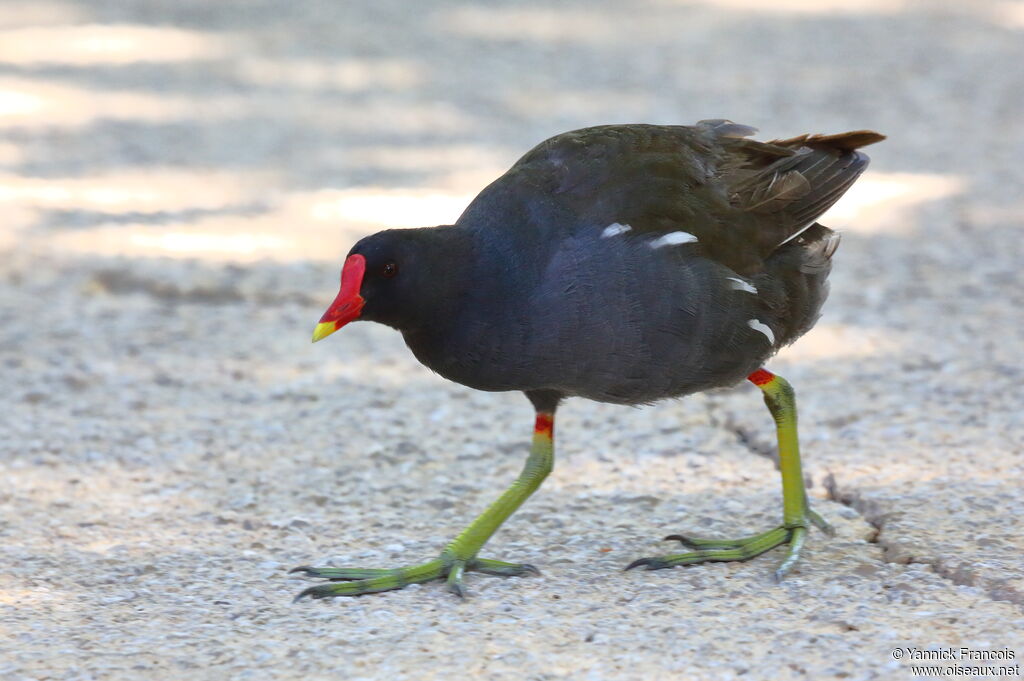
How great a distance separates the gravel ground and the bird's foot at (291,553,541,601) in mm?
34

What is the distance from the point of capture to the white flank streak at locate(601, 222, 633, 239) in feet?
9.33

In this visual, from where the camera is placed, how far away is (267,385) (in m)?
4.43

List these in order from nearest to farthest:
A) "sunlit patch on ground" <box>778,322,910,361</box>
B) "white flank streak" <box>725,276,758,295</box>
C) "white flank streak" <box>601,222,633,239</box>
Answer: "white flank streak" <box>601,222,633,239</box>
"white flank streak" <box>725,276,758,295</box>
"sunlit patch on ground" <box>778,322,910,361</box>

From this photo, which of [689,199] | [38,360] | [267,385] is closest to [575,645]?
[689,199]

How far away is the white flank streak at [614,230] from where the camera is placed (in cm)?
284

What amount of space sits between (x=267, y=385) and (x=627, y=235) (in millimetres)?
1931

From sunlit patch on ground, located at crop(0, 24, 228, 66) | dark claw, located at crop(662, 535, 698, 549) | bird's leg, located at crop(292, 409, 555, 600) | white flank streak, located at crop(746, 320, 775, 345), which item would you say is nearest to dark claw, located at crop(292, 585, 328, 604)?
bird's leg, located at crop(292, 409, 555, 600)

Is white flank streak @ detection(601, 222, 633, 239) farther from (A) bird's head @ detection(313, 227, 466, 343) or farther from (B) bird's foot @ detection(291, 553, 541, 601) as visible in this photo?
(B) bird's foot @ detection(291, 553, 541, 601)

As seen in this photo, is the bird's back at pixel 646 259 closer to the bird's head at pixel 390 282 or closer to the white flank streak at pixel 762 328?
the white flank streak at pixel 762 328

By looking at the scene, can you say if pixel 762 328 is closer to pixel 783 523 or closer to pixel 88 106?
pixel 783 523

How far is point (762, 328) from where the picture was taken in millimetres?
3004

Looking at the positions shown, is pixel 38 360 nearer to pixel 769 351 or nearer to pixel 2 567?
pixel 2 567

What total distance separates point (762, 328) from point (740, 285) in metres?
0.12

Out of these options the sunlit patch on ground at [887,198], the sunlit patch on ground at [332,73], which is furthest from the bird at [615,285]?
the sunlit patch on ground at [332,73]
